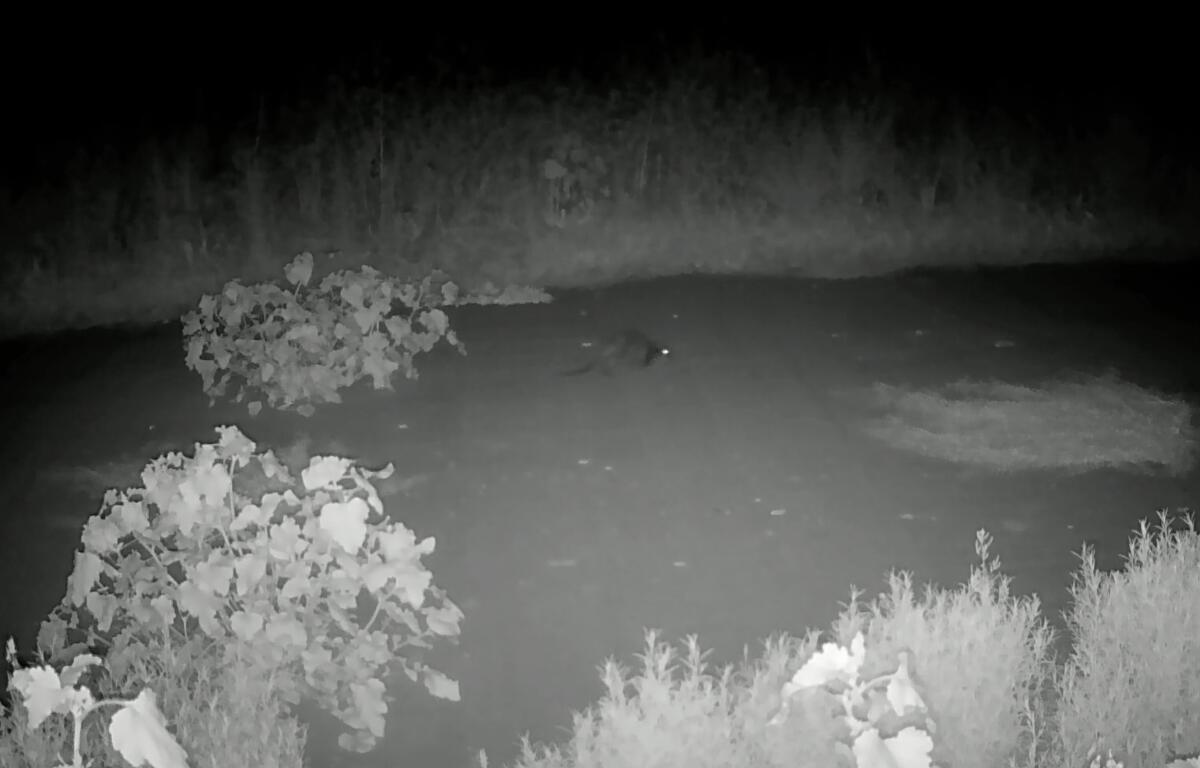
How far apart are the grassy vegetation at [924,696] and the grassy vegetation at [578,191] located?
4.76 metres

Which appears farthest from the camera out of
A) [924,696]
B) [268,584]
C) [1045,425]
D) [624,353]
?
[624,353]

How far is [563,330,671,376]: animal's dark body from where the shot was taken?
6.06m

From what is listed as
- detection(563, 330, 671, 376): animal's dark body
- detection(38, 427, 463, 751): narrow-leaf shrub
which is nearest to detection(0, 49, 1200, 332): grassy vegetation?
detection(563, 330, 671, 376): animal's dark body

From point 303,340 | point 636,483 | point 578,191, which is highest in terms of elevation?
point 578,191

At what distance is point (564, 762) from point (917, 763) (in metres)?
1.04

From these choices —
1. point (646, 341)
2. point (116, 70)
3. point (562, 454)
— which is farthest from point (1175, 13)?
point (116, 70)

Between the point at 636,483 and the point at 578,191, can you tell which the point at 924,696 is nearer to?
the point at 636,483

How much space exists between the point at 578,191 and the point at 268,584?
592 centimetres

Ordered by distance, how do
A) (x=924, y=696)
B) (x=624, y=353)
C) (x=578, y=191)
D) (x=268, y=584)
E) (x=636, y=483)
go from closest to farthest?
(x=924, y=696), (x=268, y=584), (x=636, y=483), (x=624, y=353), (x=578, y=191)

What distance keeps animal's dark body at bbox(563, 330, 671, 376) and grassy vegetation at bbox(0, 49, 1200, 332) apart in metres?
1.42

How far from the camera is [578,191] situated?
8.66 meters

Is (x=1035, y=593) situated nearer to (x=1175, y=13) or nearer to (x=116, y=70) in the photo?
(x=116, y=70)

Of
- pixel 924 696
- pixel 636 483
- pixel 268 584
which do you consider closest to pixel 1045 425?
pixel 636 483

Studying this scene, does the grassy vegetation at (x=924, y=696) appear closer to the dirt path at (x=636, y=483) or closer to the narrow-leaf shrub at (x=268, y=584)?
the narrow-leaf shrub at (x=268, y=584)
